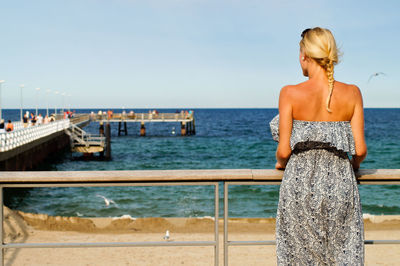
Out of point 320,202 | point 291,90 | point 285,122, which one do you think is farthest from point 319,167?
point 291,90

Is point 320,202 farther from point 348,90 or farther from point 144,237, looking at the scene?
point 144,237

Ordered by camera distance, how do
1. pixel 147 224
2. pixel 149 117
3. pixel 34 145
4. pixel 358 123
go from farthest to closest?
pixel 149 117
pixel 34 145
pixel 147 224
pixel 358 123

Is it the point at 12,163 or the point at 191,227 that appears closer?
the point at 191,227

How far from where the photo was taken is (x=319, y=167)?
84.7 inches

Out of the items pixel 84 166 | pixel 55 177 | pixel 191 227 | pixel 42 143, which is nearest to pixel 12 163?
pixel 42 143

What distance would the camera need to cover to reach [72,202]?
19625mm

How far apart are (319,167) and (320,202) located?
17 centimetres

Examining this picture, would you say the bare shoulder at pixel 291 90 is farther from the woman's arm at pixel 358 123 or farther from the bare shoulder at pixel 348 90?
the woman's arm at pixel 358 123

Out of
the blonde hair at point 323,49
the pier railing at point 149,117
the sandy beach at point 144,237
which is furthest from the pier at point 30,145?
the blonde hair at point 323,49

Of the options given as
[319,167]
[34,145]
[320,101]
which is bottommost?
[34,145]

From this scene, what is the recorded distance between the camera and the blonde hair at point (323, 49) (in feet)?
6.96

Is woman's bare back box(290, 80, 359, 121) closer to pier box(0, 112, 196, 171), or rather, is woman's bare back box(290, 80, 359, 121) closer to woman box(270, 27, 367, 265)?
woman box(270, 27, 367, 265)

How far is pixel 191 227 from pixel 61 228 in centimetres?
403

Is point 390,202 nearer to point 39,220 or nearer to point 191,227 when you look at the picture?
point 191,227
